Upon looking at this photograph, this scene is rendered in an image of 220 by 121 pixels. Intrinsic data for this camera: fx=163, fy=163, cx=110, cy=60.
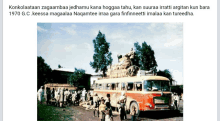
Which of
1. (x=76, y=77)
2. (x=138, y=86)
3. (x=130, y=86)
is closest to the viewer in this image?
(x=138, y=86)

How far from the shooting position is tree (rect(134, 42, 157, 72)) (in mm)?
23108

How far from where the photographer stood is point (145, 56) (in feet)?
81.4

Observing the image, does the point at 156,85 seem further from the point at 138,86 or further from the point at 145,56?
the point at 145,56

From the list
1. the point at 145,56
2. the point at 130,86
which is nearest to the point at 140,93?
the point at 130,86

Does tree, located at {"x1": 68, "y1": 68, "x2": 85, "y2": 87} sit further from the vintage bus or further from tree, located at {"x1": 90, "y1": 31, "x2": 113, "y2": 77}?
the vintage bus

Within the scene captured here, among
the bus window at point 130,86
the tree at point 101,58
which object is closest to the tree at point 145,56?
the tree at point 101,58

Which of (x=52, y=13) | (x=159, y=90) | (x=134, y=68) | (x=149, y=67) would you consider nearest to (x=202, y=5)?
(x=159, y=90)

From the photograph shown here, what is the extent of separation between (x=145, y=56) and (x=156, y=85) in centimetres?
1511

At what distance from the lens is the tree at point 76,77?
79.4 feet

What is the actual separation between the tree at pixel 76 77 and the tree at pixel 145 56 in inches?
336

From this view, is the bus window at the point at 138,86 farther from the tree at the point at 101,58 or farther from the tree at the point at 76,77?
the tree at the point at 76,77

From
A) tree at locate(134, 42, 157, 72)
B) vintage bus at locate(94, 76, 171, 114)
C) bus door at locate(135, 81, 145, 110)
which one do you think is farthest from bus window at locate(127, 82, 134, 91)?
tree at locate(134, 42, 157, 72)

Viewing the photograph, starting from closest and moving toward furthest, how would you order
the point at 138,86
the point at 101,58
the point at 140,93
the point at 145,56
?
the point at 140,93, the point at 138,86, the point at 101,58, the point at 145,56

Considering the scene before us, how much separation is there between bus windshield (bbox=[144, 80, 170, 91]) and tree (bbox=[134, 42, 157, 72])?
12478 millimetres
